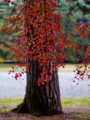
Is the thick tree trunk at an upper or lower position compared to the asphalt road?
upper

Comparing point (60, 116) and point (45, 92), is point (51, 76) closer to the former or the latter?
point (45, 92)

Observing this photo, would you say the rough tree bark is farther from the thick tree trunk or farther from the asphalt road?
the asphalt road

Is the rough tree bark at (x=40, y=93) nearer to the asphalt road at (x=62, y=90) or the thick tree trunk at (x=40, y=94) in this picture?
the thick tree trunk at (x=40, y=94)

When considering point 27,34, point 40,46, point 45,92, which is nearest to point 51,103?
point 45,92

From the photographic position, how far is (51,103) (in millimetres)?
5207

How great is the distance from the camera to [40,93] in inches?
203

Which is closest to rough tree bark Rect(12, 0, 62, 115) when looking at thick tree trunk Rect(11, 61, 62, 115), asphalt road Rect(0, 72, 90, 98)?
thick tree trunk Rect(11, 61, 62, 115)

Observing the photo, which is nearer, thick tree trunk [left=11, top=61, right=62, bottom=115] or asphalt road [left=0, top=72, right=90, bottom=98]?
thick tree trunk [left=11, top=61, right=62, bottom=115]

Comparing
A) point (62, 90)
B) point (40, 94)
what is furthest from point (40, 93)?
point (62, 90)

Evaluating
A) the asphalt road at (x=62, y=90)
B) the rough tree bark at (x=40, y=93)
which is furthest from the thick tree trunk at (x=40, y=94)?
the asphalt road at (x=62, y=90)

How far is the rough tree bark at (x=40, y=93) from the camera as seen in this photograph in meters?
5.13

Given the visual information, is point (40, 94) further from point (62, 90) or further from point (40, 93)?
point (62, 90)

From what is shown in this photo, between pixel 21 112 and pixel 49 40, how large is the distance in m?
2.22

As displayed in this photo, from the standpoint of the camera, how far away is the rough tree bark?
202 inches
